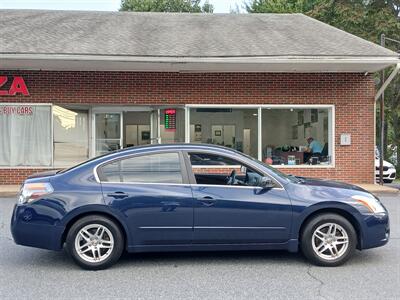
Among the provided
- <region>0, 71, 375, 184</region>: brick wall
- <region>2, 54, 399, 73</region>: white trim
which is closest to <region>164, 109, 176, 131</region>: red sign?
<region>0, 71, 375, 184</region>: brick wall

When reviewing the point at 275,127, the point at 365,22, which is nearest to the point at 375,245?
the point at 275,127

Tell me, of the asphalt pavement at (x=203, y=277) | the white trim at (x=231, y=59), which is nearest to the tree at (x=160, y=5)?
the white trim at (x=231, y=59)

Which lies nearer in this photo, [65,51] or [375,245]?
[375,245]

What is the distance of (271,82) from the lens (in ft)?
46.7

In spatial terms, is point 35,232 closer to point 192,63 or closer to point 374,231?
point 374,231

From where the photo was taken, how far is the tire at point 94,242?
19.0 ft

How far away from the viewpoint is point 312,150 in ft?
48.2

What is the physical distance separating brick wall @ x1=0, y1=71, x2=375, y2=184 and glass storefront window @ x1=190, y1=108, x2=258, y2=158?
349 mm

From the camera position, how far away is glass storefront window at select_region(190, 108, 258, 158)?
14336 mm

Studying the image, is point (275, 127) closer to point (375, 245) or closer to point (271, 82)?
point (271, 82)

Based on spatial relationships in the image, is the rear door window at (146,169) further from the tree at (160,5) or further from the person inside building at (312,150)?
the tree at (160,5)

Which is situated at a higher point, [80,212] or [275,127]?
[275,127]

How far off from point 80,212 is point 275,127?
9.56 meters

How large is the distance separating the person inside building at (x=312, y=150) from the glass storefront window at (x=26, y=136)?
762 cm
